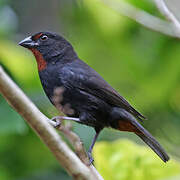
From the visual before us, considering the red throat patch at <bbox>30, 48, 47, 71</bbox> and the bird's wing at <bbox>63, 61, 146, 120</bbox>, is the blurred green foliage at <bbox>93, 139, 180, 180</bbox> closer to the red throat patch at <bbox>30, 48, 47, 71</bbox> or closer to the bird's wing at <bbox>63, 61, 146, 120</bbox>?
the bird's wing at <bbox>63, 61, 146, 120</bbox>

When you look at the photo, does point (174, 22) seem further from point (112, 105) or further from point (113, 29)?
point (113, 29)

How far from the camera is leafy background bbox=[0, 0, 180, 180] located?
11.0 ft

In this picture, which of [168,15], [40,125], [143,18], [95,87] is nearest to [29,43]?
[95,87]

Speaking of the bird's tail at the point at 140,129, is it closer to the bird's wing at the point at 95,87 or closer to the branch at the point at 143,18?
the bird's wing at the point at 95,87

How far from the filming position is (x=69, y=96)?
333 cm

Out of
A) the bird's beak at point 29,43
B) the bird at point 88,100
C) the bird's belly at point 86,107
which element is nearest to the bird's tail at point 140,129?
the bird at point 88,100

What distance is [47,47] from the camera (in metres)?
3.73

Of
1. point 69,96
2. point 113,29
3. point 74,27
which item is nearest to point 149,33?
point 113,29

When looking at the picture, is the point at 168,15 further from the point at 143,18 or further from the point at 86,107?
the point at 86,107

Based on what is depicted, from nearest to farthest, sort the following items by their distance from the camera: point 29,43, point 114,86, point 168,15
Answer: point 168,15 < point 29,43 < point 114,86

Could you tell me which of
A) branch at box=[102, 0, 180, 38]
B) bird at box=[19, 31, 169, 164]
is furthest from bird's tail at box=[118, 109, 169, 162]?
branch at box=[102, 0, 180, 38]

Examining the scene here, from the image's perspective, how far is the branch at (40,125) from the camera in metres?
1.70

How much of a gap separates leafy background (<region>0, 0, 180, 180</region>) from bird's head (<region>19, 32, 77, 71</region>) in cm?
26

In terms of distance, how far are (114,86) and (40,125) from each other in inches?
103
